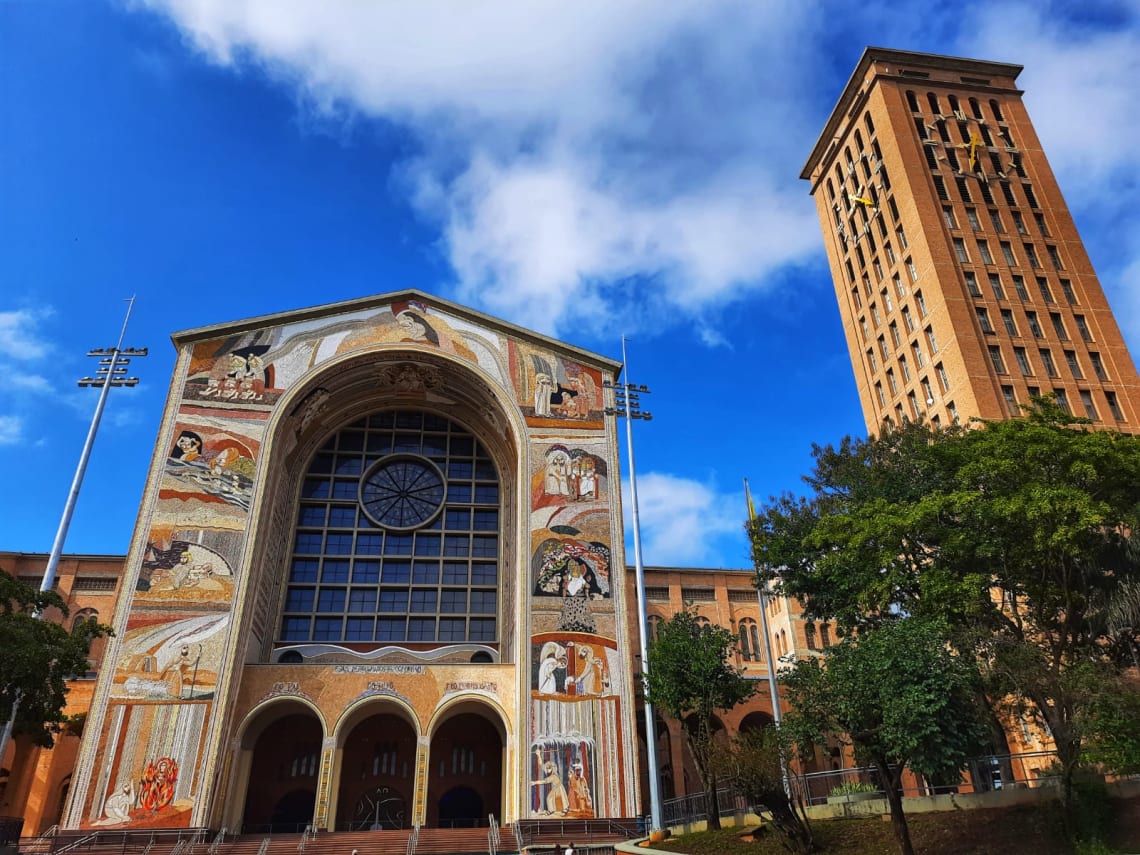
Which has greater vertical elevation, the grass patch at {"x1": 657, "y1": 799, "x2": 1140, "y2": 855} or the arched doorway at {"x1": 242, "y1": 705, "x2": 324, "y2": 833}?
the arched doorway at {"x1": 242, "y1": 705, "x2": 324, "y2": 833}

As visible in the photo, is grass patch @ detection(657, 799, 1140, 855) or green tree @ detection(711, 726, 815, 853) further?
green tree @ detection(711, 726, 815, 853)

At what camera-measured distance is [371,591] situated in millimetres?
30844

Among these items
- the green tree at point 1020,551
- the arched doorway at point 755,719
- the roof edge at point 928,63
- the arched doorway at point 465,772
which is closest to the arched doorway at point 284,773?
the arched doorway at point 465,772

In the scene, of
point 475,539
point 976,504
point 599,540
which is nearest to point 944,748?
point 976,504

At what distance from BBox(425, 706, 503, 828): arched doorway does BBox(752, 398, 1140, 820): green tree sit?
13.9 metres

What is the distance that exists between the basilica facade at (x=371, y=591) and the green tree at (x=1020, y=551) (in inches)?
392

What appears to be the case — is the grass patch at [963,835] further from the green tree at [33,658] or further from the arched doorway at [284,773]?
the green tree at [33,658]

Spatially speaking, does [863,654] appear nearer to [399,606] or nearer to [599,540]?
[599,540]

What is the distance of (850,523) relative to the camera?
70.3 feet

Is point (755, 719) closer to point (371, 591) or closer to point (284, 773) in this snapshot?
point (371, 591)

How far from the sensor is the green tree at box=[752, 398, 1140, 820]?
675 inches

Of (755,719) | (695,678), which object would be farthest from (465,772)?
(755,719)

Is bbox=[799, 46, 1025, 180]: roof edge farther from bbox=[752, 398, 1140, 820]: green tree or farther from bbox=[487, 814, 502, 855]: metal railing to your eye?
bbox=[487, 814, 502, 855]: metal railing

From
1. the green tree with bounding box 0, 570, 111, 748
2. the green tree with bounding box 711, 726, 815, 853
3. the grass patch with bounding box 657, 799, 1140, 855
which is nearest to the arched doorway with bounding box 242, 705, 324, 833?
the green tree with bounding box 0, 570, 111, 748
